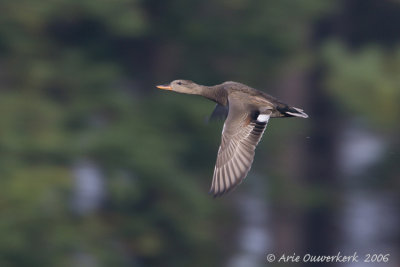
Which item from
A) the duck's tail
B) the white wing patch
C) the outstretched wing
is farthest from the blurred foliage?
the outstretched wing

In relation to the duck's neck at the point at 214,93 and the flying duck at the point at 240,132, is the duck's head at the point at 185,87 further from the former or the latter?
the flying duck at the point at 240,132

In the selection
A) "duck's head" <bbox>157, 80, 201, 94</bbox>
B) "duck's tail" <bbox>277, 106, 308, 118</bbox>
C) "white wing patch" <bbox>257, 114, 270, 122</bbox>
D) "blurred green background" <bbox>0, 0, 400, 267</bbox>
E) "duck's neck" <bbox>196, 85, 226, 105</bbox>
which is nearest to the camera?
"white wing patch" <bbox>257, 114, 270, 122</bbox>

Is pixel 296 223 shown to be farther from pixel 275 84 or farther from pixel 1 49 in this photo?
pixel 1 49

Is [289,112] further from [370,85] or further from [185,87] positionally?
[370,85]

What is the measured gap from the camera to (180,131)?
13141 mm

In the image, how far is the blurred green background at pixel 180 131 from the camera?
12.2 meters

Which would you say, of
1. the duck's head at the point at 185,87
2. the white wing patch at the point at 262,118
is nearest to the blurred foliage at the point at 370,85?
the duck's head at the point at 185,87

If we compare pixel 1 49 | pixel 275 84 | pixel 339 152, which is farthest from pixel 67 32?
pixel 339 152

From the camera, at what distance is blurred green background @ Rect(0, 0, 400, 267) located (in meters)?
12.2

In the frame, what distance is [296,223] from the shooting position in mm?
14914

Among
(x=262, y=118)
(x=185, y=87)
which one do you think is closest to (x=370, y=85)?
(x=185, y=87)

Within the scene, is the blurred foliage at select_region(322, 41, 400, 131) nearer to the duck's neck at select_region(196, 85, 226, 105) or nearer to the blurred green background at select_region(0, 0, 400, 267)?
the blurred green background at select_region(0, 0, 400, 267)

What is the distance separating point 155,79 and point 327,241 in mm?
3339

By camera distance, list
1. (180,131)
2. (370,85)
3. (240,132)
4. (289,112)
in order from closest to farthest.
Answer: (240,132) → (289,112) → (370,85) → (180,131)
